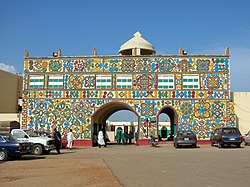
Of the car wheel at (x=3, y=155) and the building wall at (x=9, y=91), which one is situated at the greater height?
the building wall at (x=9, y=91)

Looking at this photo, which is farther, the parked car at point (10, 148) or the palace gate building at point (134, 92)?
the palace gate building at point (134, 92)

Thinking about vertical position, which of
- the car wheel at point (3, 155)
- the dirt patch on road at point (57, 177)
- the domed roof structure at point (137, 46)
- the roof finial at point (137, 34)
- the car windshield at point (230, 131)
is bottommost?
the dirt patch on road at point (57, 177)

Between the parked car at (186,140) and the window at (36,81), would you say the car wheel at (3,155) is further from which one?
the window at (36,81)

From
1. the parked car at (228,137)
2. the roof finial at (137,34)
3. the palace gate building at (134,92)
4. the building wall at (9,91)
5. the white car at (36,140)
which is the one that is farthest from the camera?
the building wall at (9,91)

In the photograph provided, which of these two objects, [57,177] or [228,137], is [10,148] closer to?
[57,177]

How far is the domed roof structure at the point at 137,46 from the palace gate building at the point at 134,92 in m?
2.77

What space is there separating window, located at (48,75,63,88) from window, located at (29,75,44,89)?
734mm

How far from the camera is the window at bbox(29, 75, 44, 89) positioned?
31.5 metres

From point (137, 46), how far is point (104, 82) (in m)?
5.16

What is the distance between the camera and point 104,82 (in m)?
30.9

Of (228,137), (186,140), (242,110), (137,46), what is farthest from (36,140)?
(242,110)

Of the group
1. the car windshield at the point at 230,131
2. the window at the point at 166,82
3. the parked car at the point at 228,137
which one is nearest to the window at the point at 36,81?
the window at the point at 166,82

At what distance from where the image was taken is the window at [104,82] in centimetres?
3084

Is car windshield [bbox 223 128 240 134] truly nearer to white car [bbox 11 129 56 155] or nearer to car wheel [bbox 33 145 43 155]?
white car [bbox 11 129 56 155]
